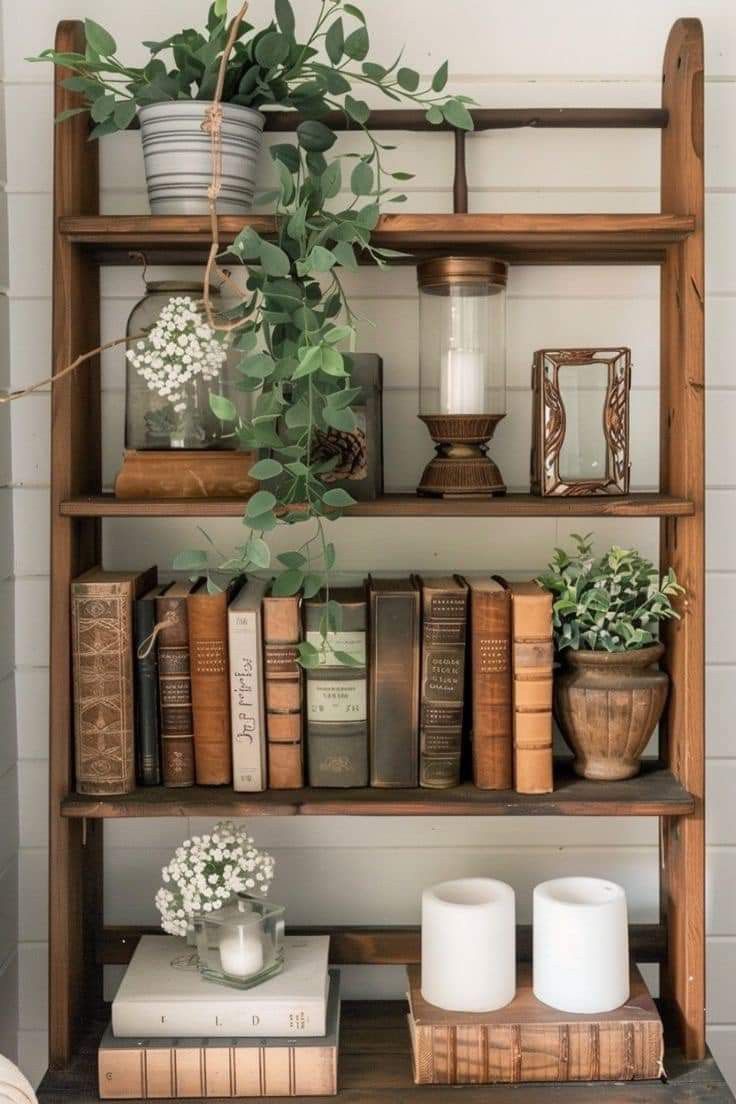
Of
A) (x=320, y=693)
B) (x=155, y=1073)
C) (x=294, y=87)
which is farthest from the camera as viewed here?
(x=294, y=87)

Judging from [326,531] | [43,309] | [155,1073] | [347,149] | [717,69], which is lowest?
[155,1073]

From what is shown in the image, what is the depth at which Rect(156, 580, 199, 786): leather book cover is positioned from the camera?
1601mm

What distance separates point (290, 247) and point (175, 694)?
593 millimetres

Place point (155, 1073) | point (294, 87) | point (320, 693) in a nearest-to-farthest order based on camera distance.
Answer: point (155, 1073) < point (320, 693) < point (294, 87)

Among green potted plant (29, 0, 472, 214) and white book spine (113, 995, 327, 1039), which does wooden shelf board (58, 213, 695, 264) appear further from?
white book spine (113, 995, 327, 1039)

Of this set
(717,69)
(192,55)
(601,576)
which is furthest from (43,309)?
(717,69)

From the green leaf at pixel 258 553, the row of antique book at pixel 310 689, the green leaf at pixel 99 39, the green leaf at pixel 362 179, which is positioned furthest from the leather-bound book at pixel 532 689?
the green leaf at pixel 99 39

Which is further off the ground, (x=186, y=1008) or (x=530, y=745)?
(x=530, y=745)

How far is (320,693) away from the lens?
1620mm

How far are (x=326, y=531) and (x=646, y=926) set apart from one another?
742mm

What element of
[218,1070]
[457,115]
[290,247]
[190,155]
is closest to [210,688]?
[218,1070]

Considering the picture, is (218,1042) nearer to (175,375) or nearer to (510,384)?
(175,375)

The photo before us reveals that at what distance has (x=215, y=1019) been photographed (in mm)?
1540

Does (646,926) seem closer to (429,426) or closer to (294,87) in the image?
(429,426)
